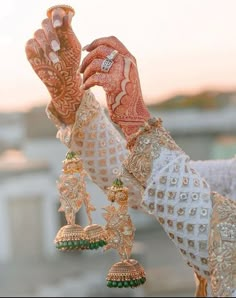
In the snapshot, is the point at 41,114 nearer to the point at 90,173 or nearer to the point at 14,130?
the point at 14,130

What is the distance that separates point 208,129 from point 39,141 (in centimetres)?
466

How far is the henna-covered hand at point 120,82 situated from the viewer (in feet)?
6.07

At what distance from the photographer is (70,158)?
2.26 m

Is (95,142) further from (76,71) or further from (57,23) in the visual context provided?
(57,23)

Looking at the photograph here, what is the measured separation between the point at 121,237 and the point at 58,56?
554mm

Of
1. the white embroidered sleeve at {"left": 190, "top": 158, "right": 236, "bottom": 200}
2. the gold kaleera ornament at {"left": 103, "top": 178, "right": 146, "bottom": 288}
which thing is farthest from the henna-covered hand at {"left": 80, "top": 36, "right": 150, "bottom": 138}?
the white embroidered sleeve at {"left": 190, "top": 158, "right": 236, "bottom": 200}

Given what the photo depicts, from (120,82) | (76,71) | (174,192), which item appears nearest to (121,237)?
(174,192)

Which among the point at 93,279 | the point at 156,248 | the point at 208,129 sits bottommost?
the point at 156,248

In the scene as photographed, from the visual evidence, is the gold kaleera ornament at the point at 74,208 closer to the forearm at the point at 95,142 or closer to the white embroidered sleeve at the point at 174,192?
the forearm at the point at 95,142

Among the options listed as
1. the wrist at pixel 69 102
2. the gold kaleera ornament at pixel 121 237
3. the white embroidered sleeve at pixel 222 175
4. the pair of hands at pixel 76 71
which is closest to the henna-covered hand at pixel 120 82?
the pair of hands at pixel 76 71

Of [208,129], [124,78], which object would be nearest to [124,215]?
[124,78]

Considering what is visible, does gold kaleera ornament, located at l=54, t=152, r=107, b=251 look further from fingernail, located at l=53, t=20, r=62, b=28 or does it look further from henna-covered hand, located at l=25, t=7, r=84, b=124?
fingernail, located at l=53, t=20, r=62, b=28

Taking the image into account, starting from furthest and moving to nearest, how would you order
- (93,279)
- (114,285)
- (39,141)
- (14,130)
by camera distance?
(14,130) → (39,141) → (93,279) → (114,285)

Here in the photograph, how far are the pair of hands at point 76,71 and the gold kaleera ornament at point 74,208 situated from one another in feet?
0.50
